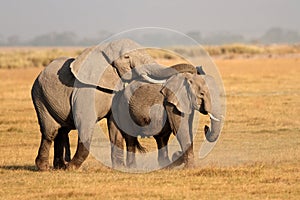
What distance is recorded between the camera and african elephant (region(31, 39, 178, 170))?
12.4 metres

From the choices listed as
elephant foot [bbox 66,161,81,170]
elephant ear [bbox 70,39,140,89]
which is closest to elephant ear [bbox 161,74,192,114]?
elephant ear [bbox 70,39,140,89]

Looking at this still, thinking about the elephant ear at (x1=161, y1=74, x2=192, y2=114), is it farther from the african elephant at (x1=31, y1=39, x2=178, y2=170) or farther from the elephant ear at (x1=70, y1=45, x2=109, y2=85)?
the elephant ear at (x1=70, y1=45, x2=109, y2=85)

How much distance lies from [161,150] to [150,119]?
585mm

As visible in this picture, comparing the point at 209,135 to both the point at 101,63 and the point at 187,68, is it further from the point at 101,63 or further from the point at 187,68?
the point at 101,63

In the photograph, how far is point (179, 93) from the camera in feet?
40.4

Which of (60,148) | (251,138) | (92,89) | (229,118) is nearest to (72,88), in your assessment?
(92,89)

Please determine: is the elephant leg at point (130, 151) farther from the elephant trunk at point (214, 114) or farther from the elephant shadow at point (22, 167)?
the elephant shadow at point (22, 167)

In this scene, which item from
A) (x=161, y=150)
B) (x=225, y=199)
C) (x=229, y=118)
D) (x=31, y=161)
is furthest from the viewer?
(x=229, y=118)

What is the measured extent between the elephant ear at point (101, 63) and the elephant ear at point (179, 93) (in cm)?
74

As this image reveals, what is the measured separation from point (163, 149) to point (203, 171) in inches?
46.0

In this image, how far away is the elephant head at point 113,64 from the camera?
12.4 meters

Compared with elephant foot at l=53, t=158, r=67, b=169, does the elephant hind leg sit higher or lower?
higher

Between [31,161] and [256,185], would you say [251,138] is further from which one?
[256,185]

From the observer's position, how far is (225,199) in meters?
10.1
